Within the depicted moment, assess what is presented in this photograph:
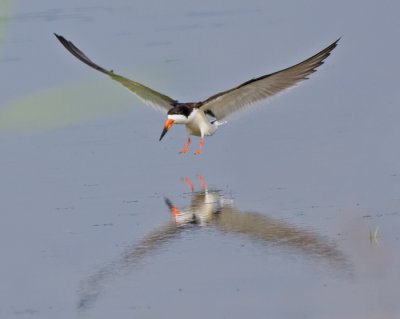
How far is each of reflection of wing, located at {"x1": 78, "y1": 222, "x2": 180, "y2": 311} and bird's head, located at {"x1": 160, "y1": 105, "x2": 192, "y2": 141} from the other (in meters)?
2.13

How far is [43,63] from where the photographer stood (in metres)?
11.1

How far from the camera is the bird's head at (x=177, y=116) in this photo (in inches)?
349

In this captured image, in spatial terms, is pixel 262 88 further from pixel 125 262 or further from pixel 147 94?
pixel 125 262

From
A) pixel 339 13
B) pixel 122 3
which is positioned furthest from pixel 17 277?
pixel 122 3

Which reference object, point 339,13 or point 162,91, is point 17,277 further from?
point 339,13

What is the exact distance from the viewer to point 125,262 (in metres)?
6.14

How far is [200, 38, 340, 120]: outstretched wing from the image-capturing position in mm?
8633

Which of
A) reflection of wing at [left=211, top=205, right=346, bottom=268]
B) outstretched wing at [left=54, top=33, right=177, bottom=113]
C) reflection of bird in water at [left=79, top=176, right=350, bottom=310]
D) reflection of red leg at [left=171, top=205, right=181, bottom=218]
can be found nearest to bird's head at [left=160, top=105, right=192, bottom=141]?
outstretched wing at [left=54, top=33, right=177, bottom=113]

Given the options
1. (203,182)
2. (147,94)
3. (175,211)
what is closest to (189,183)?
(203,182)

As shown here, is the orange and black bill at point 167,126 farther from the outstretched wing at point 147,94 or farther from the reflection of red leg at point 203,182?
the reflection of red leg at point 203,182

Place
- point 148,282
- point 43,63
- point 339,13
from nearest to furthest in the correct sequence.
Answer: point 148,282, point 43,63, point 339,13

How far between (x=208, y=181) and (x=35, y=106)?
3.82m

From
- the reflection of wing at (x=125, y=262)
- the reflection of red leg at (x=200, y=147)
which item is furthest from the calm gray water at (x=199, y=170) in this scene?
the reflection of red leg at (x=200, y=147)

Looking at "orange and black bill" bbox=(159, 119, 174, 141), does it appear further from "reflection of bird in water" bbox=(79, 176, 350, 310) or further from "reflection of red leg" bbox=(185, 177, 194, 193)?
"reflection of bird in water" bbox=(79, 176, 350, 310)
